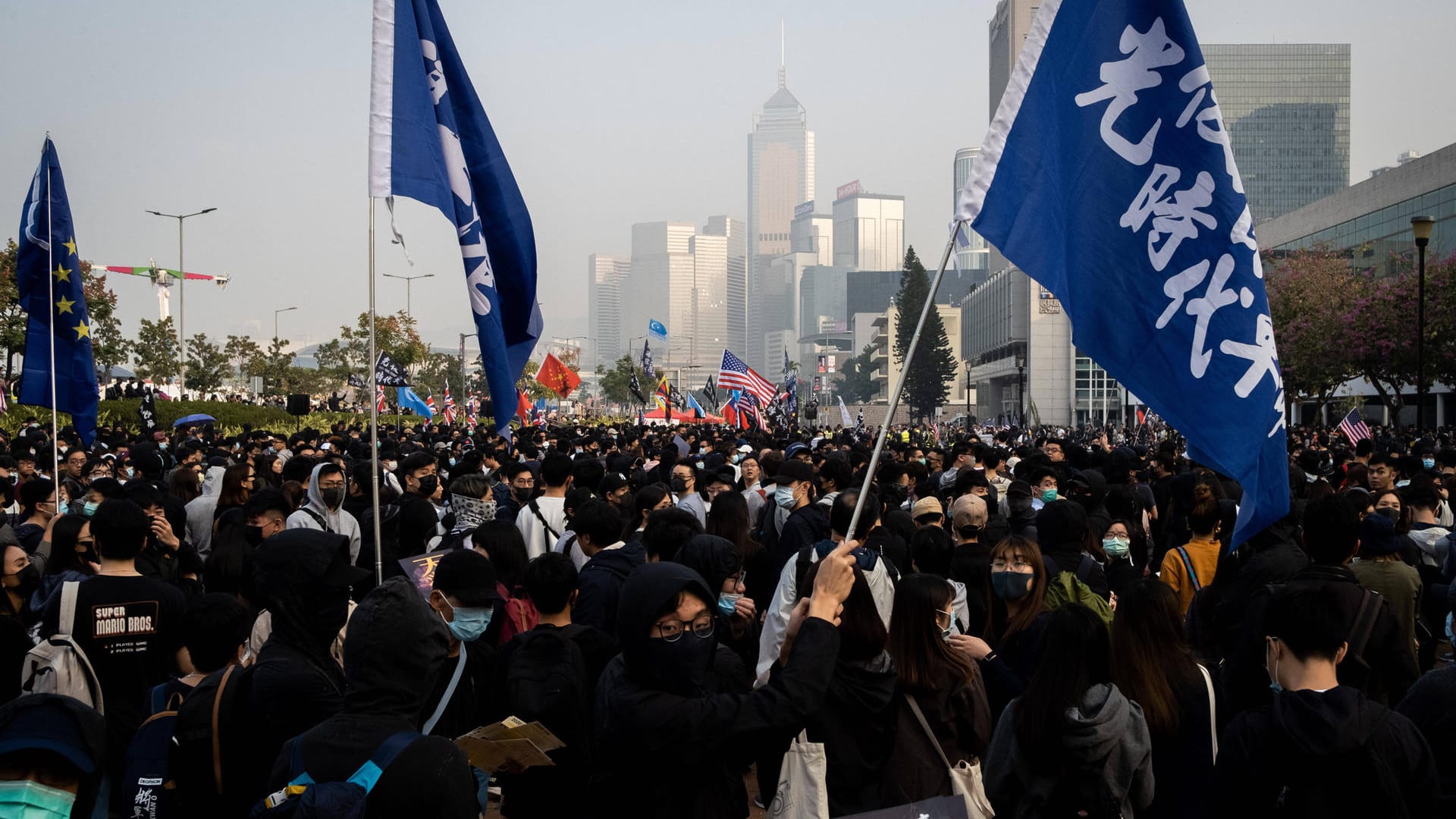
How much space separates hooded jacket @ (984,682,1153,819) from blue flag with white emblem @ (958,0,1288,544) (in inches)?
39.8

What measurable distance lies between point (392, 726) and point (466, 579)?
1.56 metres

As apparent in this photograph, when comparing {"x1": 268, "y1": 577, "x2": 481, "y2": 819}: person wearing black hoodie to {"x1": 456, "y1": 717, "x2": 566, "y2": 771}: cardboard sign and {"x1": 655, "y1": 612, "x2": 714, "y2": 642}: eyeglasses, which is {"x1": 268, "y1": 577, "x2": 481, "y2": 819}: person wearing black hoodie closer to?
{"x1": 456, "y1": 717, "x2": 566, "y2": 771}: cardboard sign

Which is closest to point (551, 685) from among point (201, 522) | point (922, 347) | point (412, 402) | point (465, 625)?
point (465, 625)

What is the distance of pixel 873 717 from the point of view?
160 inches

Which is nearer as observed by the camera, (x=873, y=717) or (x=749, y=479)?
(x=873, y=717)

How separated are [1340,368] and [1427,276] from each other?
4.98 metres

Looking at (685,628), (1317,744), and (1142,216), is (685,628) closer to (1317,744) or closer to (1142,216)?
(1317,744)

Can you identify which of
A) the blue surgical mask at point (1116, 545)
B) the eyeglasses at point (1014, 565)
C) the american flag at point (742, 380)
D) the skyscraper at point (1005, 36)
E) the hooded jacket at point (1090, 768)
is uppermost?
the skyscraper at point (1005, 36)

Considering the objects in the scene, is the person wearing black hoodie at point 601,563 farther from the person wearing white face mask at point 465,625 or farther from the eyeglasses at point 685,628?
the eyeglasses at point 685,628

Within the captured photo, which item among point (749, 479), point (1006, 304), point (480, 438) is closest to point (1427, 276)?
point (480, 438)

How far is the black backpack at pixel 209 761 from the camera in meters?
3.57

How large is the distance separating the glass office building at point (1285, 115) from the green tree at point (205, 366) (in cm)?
15091

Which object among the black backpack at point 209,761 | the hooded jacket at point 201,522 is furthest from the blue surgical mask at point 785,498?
the black backpack at point 209,761

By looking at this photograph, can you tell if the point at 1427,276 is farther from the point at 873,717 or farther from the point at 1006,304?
the point at 1006,304
